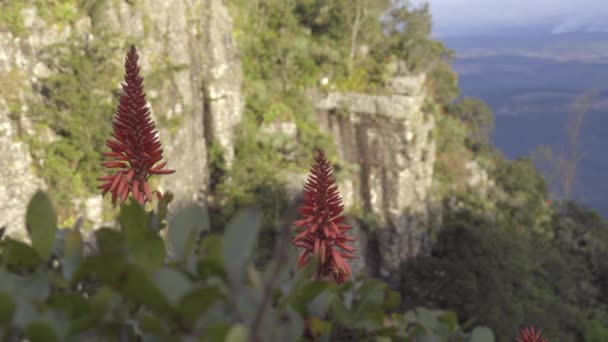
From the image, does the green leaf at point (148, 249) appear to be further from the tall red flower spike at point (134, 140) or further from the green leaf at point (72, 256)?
the tall red flower spike at point (134, 140)

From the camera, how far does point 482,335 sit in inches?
57.7

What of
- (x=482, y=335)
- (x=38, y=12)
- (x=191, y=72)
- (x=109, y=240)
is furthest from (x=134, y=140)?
(x=191, y=72)

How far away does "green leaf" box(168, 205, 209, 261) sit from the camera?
1225 millimetres

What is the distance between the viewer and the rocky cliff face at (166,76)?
11109mm

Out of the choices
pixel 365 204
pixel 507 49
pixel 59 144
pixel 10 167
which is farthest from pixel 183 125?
pixel 507 49

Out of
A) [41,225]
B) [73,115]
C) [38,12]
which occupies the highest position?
[38,12]

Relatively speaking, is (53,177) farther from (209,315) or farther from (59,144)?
(209,315)

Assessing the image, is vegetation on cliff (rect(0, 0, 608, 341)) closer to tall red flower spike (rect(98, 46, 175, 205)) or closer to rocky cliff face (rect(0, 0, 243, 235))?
rocky cliff face (rect(0, 0, 243, 235))

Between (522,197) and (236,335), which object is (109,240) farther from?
(522,197)

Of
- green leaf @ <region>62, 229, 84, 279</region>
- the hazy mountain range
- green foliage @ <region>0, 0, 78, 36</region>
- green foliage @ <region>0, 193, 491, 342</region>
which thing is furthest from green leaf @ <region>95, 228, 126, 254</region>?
the hazy mountain range

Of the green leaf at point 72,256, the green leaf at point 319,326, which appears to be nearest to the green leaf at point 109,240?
the green leaf at point 72,256

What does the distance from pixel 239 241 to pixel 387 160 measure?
20728mm

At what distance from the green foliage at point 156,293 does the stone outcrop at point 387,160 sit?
18337mm

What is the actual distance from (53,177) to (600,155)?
72.2m
